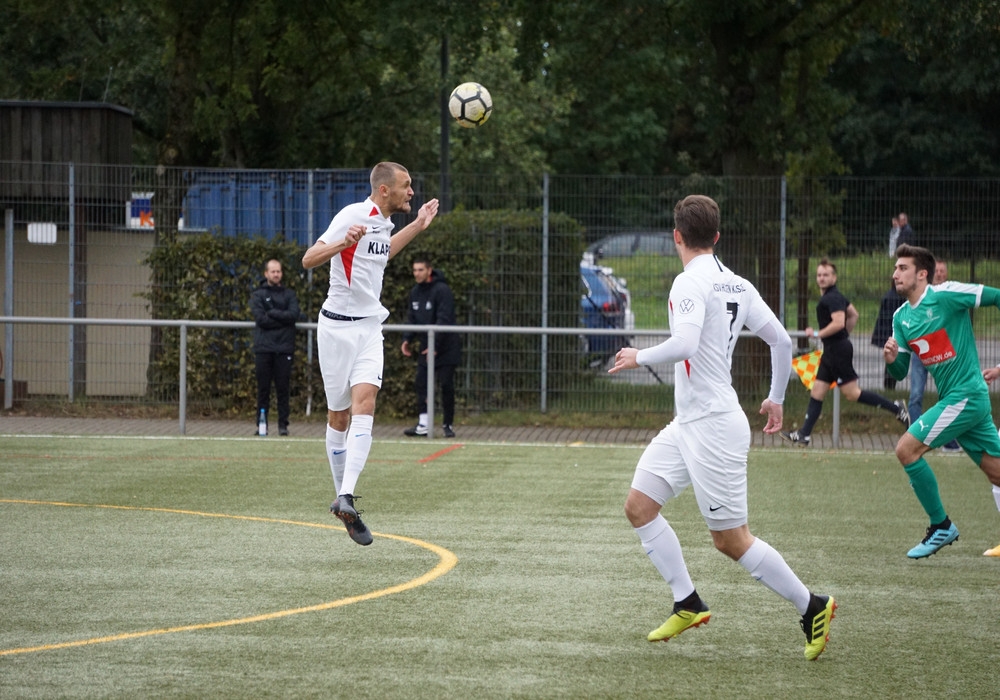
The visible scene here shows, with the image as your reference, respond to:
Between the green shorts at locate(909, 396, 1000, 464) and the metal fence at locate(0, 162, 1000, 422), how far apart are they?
274 inches

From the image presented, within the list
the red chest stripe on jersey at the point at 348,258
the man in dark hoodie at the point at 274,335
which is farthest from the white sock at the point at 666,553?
the man in dark hoodie at the point at 274,335

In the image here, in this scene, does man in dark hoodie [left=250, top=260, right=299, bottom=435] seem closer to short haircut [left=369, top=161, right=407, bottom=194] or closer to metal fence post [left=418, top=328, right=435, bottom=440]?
metal fence post [left=418, top=328, right=435, bottom=440]

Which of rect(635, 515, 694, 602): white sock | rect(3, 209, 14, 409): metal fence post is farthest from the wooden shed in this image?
rect(635, 515, 694, 602): white sock

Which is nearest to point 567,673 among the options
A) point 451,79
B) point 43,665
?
point 43,665

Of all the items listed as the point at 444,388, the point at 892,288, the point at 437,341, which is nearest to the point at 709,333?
the point at 444,388

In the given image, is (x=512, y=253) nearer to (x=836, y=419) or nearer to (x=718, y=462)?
(x=836, y=419)

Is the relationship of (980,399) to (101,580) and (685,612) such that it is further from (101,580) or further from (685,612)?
(101,580)

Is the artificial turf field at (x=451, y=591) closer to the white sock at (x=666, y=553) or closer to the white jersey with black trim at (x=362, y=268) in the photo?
the white sock at (x=666, y=553)

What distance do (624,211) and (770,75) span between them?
12.5ft

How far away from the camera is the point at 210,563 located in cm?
798

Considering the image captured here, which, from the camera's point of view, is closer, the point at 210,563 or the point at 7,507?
the point at 210,563

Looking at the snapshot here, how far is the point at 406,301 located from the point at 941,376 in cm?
991

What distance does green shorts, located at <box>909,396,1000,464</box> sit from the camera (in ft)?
28.1

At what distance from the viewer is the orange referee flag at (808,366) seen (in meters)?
15.3
